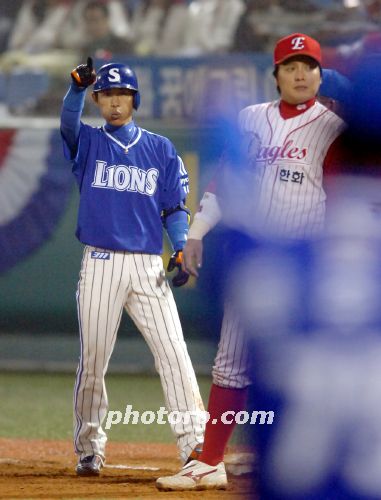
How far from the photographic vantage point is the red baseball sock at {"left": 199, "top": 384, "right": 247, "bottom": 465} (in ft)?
14.2

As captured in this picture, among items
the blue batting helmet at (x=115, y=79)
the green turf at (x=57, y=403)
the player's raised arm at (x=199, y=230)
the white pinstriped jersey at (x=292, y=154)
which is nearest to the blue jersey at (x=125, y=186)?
the blue batting helmet at (x=115, y=79)

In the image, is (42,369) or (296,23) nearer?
(42,369)

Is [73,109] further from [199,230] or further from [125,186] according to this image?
[199,230]

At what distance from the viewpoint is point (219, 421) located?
4348 millimetres

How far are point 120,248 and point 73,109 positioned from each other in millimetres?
582

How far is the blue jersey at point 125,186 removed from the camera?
15.1ft

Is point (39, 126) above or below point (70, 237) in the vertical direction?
above

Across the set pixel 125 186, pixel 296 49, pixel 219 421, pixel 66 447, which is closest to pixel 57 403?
pixel 66 447

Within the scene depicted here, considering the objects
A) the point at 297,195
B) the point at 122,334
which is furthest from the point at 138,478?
the point at 122,334

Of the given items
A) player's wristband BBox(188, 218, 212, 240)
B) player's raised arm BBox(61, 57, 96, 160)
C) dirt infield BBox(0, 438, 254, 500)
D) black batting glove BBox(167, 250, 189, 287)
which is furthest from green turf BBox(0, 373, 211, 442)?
player's wristband BBox(188, 218, 212, 240)

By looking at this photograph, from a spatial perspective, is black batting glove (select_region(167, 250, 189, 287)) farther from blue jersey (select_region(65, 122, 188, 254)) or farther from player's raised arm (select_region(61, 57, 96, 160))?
player's raised arm (select_region(61, 57, 96, 160))

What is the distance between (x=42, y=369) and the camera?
8.36 meters

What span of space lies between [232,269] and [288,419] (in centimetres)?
27

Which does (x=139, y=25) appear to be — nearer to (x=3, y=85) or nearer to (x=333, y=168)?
(x=3, y=85)
